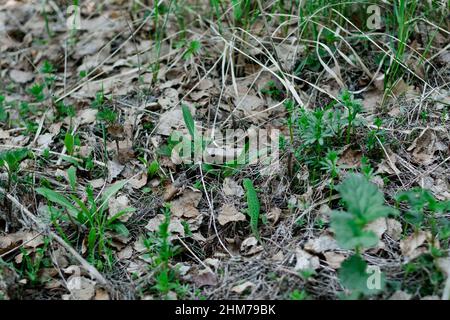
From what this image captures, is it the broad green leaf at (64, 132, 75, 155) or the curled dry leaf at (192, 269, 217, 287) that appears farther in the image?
the broad green leaf at (64, 132, 75, 155)

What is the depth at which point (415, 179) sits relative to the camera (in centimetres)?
250

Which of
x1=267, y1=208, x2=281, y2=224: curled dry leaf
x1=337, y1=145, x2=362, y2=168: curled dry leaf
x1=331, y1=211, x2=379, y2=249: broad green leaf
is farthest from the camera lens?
x1=337, y1=145, x2=362, y2=168: curled dry leaf

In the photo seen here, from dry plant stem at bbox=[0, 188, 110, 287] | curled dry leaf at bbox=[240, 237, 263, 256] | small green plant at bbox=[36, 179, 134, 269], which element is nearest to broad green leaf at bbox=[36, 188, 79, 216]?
small green plant at bbox=[36, 179, 134, 269]

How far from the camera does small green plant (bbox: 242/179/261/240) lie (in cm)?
239

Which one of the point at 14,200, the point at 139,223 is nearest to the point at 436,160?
the point at 139,223

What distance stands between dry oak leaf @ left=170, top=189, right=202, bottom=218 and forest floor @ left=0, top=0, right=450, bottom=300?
0.01 meters

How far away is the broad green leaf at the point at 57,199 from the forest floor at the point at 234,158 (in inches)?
0.5

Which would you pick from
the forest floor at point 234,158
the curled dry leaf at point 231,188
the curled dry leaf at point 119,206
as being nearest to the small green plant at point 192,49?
the forest floor at point 234,158

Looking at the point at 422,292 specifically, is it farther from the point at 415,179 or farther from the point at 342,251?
the point at 415,179

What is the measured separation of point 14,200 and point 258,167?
1126mm

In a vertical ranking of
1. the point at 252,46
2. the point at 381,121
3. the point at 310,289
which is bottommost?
the point at 310,289

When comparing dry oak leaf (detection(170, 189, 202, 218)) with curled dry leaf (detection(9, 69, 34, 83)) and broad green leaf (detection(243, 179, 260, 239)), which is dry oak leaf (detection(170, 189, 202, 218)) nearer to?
broad green leaf (detection(243, 179, 260, 239))

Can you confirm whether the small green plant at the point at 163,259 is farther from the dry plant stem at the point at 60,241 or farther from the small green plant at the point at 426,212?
the small green plant at the point at 426,212

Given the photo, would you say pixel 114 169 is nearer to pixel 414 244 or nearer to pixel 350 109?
pixel 350 109
